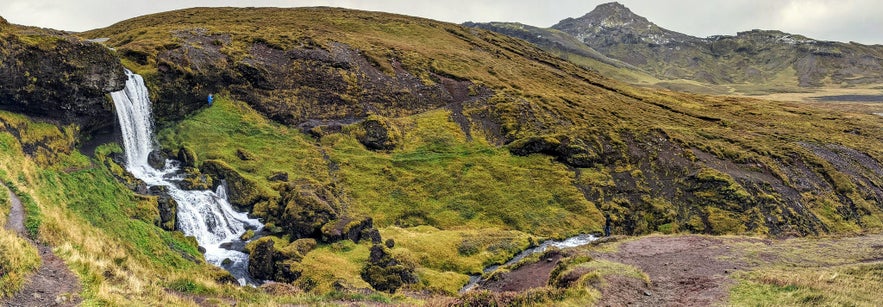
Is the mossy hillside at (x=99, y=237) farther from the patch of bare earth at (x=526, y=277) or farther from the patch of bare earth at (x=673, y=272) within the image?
the patch of bare earth at (x=673, y=272)

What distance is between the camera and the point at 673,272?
95.3ft

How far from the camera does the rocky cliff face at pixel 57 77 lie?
3541cm

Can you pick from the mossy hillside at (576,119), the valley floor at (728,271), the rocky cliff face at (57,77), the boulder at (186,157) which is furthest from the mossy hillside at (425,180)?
the rocky cliff face at (57,77)

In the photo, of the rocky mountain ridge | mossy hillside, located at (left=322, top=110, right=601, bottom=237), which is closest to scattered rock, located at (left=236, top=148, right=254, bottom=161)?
the rocky mountain ridge

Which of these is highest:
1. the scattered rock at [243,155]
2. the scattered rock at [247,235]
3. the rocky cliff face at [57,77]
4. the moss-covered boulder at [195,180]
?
the rocky cliff face at [57,77]

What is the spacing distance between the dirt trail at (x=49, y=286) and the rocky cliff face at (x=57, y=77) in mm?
23227

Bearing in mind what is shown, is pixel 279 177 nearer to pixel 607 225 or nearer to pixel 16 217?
pixel 16 217

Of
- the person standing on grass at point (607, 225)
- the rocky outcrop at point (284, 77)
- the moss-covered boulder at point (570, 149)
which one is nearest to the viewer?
the person standing on grass at point (607, 225)

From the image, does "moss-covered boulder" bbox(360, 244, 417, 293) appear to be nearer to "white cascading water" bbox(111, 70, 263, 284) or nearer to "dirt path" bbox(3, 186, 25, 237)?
"white cascading water" bbox(111, 70, 263, 284)

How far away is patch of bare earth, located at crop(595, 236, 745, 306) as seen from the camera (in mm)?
23406

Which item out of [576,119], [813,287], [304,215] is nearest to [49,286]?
[304,215]

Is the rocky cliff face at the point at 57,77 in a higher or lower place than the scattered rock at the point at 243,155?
higher

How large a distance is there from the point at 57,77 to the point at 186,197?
1374 centimetres

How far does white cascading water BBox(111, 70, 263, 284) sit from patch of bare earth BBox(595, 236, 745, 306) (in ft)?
74.6
